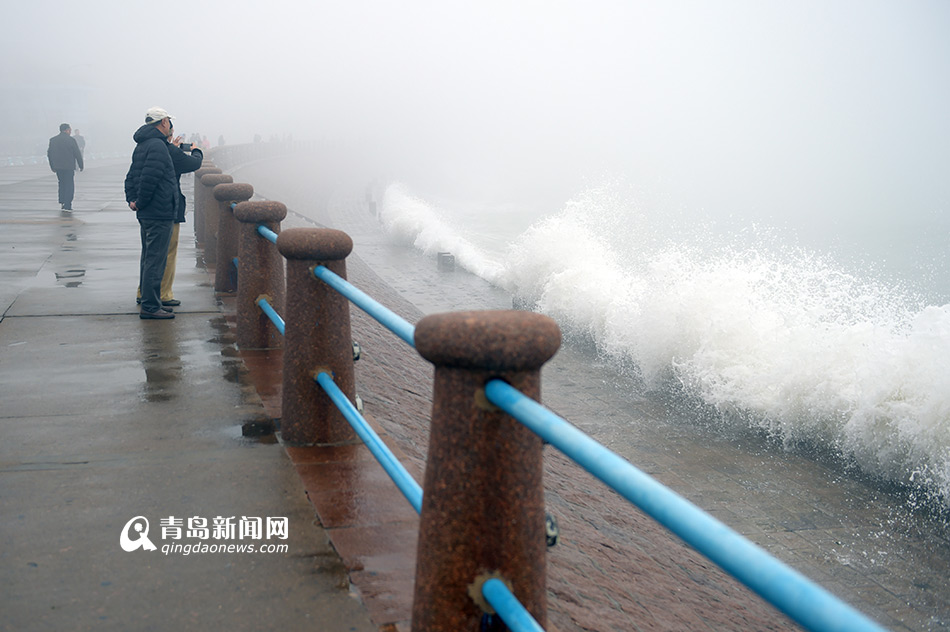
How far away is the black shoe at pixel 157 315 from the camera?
7.15 m

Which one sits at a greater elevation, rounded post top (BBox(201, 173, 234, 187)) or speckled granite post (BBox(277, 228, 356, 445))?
rounded post top (BBox(201, 173, 234, 187))

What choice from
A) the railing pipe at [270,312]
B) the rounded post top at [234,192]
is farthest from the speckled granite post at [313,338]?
the rounded post top at [234,192]

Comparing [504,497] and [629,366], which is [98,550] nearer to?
[504,497]

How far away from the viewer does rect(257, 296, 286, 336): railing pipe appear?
5.38m

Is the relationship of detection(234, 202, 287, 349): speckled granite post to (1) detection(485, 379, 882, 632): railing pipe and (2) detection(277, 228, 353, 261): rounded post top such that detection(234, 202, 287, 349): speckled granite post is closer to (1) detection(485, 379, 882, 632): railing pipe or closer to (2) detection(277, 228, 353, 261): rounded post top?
(2) detection(277, 228, 353, 261): rounded post top

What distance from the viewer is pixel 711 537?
1.30 meters

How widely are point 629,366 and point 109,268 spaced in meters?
8.43

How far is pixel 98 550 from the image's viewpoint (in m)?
3.14

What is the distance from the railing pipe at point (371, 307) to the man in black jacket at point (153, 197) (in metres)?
3.51

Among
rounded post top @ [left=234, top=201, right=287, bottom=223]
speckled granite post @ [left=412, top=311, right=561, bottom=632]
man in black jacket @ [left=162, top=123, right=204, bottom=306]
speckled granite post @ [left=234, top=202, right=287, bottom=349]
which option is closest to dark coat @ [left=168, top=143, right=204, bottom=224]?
man in black jacket @ [left=162, top=123, right=204, bottom=306]

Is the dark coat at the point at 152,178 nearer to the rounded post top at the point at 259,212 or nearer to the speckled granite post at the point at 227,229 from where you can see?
the speckled granite post at the point at 227,229

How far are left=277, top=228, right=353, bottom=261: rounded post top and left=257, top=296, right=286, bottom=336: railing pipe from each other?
1.35 meters

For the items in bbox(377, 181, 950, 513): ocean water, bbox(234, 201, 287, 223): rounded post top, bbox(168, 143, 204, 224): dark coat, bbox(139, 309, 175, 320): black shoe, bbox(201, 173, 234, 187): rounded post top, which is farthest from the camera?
bbox(377, 181, 950, 513): ocean water

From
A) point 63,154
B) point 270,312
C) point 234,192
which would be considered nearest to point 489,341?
point 270,312
